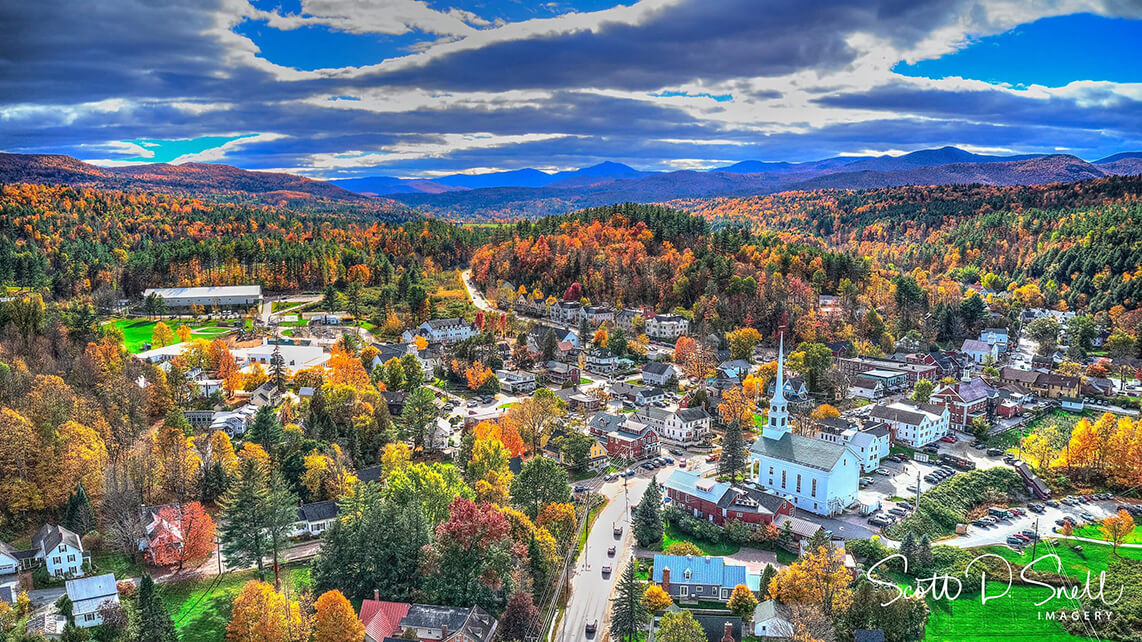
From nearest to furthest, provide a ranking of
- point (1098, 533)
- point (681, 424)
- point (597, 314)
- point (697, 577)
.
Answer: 1. point (697, 577)
2. point (1098, 533)
3. point (681, 424)
4. point (597, 314)

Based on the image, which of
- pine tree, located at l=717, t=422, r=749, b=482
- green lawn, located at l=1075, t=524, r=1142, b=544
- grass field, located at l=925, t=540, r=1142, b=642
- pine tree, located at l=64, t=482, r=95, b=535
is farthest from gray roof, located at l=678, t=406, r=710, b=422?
pine tree, located at l=64, t=482, r=95, b=535

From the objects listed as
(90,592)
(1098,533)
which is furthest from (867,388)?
(90,592)

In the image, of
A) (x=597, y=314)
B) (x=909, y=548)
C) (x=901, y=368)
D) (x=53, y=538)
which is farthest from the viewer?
(x=597, y=314)

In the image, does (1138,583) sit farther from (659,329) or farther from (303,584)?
(659,329)

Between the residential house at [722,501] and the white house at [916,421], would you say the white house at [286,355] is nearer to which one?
the residential house at [722,501]

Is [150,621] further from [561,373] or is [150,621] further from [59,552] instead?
[561,373]

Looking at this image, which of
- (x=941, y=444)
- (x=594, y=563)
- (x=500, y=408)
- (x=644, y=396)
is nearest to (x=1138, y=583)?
(x=941, y=444)
